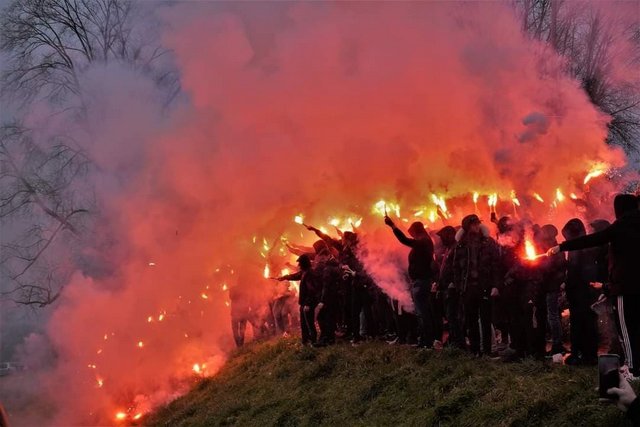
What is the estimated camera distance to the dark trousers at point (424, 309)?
905 cm

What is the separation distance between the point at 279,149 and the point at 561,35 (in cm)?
811

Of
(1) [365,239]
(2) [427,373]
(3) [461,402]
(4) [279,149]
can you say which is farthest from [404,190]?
(3) [461,402]

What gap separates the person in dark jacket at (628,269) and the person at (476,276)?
2422mm

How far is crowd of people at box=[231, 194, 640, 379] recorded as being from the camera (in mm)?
Answer: 5719

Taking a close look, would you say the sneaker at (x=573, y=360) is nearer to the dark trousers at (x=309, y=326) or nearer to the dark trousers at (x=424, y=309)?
the dark trousers at (x=424, y=309)

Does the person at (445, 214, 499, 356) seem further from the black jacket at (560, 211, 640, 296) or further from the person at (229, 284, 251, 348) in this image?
the person at (229, 284, 251, 348)

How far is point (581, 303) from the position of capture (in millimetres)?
7395

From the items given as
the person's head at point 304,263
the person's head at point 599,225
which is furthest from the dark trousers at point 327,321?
the person's head at point 599,225

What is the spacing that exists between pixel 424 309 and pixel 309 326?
9.90 feet

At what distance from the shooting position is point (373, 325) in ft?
36.2

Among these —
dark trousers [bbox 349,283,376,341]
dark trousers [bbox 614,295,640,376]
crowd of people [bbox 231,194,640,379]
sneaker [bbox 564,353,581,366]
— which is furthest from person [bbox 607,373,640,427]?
dark trousers [bbox 349,283,376,341]

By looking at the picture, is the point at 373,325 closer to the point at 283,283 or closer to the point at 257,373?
the point at 257,373

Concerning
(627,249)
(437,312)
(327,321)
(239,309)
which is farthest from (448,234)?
(239,309)

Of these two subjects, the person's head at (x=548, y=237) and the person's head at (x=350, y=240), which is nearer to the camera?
the person's head at (x=548, y=237)
